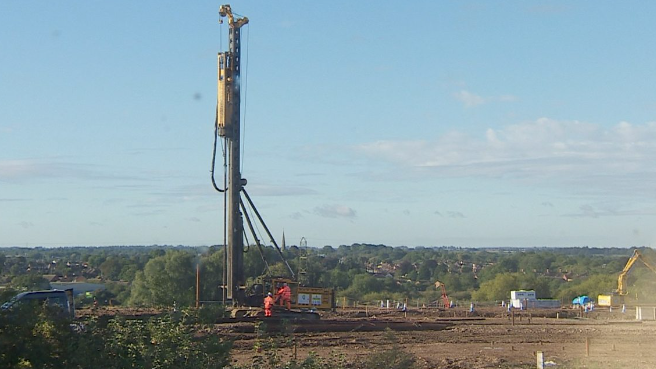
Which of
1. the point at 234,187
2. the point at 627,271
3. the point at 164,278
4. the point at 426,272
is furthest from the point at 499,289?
the point at 426,272

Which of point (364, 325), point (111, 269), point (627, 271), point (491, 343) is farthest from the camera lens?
point (111, 269)

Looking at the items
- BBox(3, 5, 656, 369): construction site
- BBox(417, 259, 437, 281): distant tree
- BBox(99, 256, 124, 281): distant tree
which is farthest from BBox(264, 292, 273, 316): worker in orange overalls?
BBox(417, 259, 437, 281): distant tree

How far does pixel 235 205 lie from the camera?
38.2 m

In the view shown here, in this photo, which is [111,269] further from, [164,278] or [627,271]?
[627,271]

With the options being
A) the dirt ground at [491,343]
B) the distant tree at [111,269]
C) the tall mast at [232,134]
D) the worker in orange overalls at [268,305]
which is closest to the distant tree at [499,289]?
the dirt ground at [491,343]

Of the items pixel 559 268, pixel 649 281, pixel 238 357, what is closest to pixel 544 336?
pixel 238 357

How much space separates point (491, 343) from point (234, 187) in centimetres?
1407

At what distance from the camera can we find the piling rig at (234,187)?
37.6 meters

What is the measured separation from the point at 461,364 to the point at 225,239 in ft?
57.1

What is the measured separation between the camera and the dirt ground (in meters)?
23.8

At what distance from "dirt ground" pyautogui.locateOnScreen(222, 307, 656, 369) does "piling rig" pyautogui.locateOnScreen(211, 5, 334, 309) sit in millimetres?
2849

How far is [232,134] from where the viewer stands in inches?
1492

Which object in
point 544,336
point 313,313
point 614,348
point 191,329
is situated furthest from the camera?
point 313,313

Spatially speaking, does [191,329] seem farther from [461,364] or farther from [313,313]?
[313,313]
